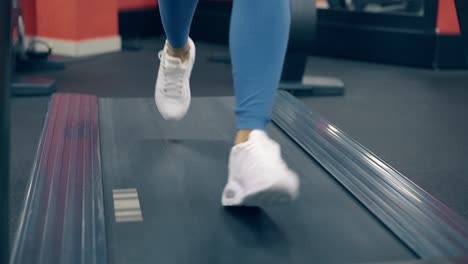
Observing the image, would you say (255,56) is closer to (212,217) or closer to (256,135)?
(256,135)

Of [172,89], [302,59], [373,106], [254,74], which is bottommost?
[373,106]

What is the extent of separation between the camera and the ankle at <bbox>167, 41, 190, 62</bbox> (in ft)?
5.82

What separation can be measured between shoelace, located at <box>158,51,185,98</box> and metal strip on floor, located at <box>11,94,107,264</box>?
0.73 feet

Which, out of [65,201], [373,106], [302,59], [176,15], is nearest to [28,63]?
[302,59]

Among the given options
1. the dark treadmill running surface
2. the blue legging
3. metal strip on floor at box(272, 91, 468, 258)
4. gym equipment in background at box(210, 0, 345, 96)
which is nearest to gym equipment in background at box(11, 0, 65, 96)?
gym equipment in background at box(210, 0, 345, 96)

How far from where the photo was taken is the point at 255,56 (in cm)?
117

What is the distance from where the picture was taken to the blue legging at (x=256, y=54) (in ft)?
3.80

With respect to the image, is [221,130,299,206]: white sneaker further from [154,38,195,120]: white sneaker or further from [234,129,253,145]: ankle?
[154,38,195,120]: white sneaker

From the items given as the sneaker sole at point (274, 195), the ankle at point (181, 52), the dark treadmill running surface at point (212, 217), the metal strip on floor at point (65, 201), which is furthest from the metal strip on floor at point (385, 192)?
the metal strip on floor at point (65, 201)

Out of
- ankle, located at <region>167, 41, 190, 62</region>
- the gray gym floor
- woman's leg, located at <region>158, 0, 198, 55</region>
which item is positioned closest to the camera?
woman's leg, located at <region>158, 0, 198, 55</region>

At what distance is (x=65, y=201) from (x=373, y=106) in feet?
6.37

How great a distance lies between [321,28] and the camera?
405 centimetres

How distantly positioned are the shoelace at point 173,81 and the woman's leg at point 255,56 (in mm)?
632

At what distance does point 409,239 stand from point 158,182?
544mm
